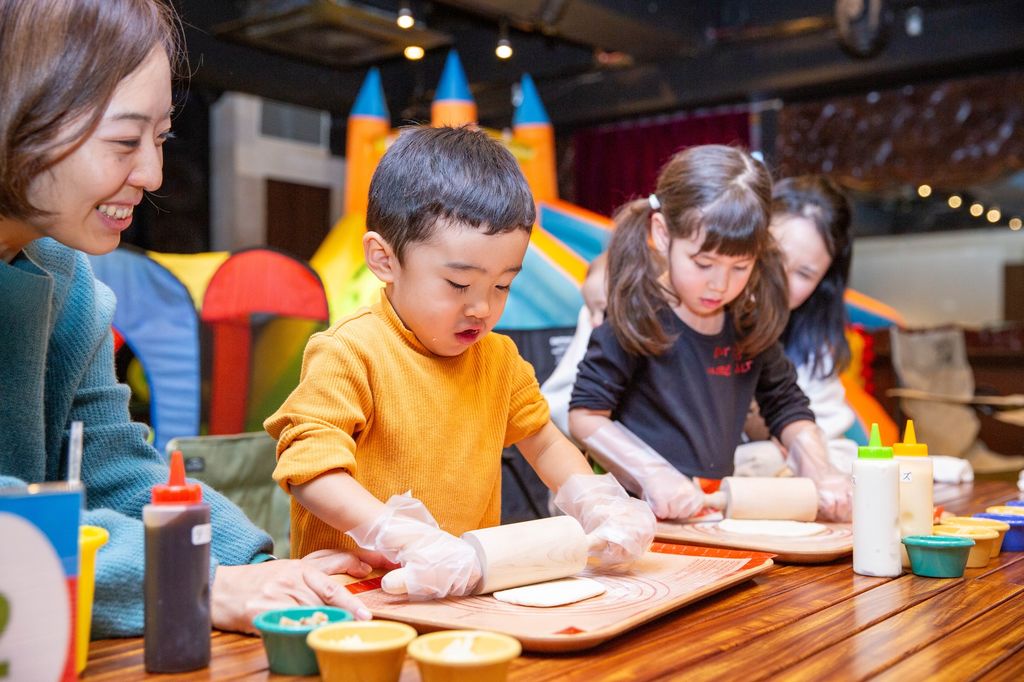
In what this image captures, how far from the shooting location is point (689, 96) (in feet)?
19.0

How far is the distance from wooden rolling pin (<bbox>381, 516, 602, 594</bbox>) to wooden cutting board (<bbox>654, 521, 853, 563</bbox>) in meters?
0.31

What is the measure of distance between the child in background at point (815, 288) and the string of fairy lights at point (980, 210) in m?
5.56

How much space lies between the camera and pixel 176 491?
68 centimetres

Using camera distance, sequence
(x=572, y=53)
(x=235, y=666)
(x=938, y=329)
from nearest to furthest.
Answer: (x=235, y=666) → (x=938, y=329) → (x=572, y=53)

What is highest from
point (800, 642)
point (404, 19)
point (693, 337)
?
point (404, 19)

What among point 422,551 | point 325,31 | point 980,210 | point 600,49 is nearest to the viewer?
point 422,551

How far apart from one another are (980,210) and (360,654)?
755 cm

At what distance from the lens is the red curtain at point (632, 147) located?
6113 millimetres

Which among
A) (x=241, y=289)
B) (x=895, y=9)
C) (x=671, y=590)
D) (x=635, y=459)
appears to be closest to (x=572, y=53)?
(x=895, y=9)

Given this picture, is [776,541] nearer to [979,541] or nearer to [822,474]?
[979,541]

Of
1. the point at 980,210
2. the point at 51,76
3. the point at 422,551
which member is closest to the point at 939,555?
the point at 422,551

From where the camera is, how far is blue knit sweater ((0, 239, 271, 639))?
867 mm

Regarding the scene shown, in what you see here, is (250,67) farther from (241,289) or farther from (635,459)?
(635,459)

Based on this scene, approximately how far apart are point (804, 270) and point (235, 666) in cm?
153
